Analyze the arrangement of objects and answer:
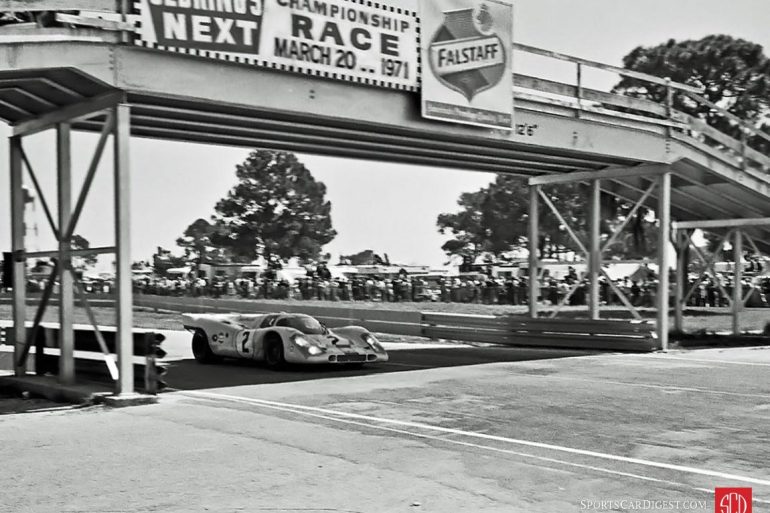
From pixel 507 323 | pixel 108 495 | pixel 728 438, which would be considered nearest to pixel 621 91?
pixel 507 323

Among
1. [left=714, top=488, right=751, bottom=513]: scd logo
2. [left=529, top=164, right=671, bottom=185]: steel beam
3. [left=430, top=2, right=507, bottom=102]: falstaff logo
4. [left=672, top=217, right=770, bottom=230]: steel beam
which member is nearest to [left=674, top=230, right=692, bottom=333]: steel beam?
[left=672, top=217, right=770, bottom=230]: steel beam

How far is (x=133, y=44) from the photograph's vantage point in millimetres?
11352

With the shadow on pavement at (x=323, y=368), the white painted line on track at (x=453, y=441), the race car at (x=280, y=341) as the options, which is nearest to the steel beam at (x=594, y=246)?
the shadow on pavement at (x=323, y=368)

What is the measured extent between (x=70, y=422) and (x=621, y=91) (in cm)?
3668

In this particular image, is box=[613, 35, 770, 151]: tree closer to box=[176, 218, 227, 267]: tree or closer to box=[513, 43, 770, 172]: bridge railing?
box=[513, 43, 770, 172]: bridge railing

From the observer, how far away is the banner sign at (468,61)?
14594mm

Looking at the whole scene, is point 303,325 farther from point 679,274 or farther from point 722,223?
point 722,223

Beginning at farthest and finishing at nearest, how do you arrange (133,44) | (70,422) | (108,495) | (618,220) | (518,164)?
1. (618,220)
2. (518,164)
3. (133,44)
4. (70,422)
5. (108,495)

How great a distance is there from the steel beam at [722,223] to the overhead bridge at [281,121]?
103cm

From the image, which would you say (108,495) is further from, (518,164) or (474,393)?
(518,164)

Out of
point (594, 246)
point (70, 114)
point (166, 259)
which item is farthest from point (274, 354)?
point (166, 259)

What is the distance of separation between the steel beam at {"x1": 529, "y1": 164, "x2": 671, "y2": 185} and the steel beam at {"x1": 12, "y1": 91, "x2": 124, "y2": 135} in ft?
40.3

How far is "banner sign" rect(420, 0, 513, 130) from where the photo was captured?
14.6m

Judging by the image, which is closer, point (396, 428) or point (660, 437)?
point (660, 437)
